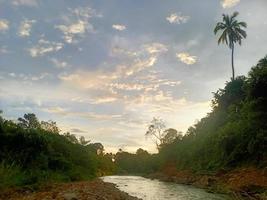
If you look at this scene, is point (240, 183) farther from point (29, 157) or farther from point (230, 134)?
point (29, 157)

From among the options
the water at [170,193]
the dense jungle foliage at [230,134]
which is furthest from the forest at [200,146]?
the water at [170,193]

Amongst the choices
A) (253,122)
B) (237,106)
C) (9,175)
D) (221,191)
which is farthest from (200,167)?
(9,175)

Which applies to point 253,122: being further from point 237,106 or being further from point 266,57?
point 237,106

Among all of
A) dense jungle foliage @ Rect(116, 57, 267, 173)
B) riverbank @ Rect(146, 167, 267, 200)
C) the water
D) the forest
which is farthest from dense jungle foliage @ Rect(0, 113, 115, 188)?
dense jungle foliage @ Rect(116, 57, 267, 173)

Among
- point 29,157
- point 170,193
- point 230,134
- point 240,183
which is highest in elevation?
point 230,134

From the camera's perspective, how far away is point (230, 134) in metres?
45.9

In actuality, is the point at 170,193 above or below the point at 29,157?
below

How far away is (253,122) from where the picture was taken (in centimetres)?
3959

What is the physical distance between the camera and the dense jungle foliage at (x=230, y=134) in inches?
1443

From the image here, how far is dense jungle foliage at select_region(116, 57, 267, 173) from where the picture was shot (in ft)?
120

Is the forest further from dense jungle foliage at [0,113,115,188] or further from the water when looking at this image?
the water

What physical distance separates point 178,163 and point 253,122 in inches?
1450

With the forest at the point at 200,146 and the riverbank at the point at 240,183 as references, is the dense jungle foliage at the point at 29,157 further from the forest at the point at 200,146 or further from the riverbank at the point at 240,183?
the riverbank at the point at 240,183

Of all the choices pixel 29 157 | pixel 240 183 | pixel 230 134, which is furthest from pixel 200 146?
pixel 29 157
